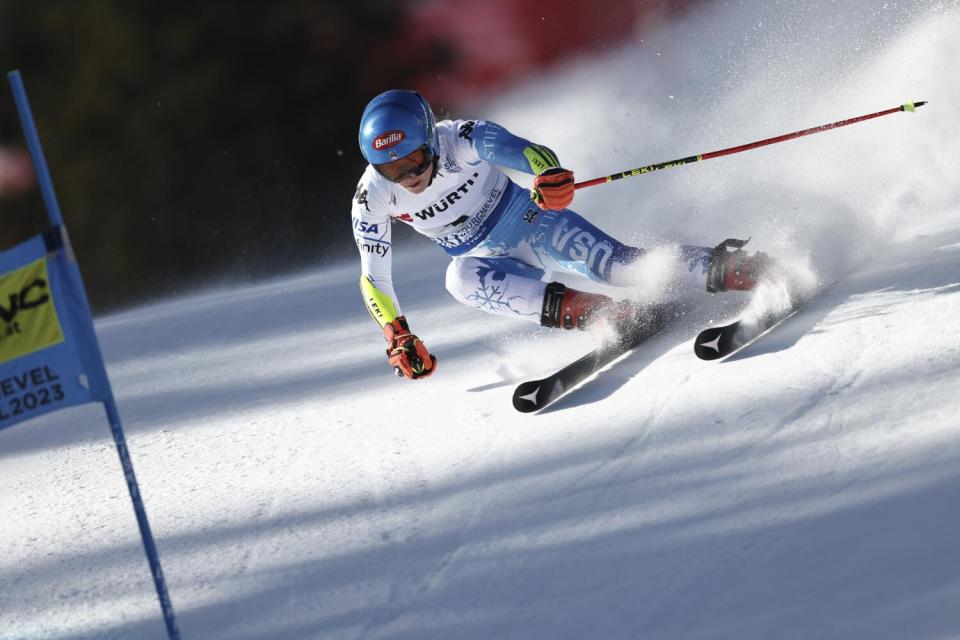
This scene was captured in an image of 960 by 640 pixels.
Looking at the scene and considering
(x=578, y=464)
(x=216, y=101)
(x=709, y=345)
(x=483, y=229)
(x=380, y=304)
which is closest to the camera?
(x=578, y=464)

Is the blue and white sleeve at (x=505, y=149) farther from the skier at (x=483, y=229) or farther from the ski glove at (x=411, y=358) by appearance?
the ski glove at (x=411, y=358)

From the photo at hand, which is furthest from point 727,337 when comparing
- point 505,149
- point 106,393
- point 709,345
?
point 106,393

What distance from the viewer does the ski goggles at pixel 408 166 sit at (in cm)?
375

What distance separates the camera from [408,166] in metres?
3.78

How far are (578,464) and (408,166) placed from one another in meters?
1.36

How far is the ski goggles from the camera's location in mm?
3754

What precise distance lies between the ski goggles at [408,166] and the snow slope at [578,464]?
872mm

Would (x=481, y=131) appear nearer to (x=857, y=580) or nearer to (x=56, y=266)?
(x=56, y=266)

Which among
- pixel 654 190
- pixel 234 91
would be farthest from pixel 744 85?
pixel 234 91

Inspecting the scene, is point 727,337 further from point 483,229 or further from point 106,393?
point 106,393

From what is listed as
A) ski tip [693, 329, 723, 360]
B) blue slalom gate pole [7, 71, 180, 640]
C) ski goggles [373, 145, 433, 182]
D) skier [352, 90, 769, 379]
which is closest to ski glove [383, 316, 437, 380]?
skier [352, 90, 769, 379]

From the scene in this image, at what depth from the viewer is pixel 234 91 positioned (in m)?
7.49

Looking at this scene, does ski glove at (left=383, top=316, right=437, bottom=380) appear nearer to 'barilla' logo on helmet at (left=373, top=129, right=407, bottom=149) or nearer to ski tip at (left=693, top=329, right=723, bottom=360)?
'barilla' logo on helmet at (left=373, top=129, right=407, bottom=149)

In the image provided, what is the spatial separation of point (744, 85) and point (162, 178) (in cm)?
413
